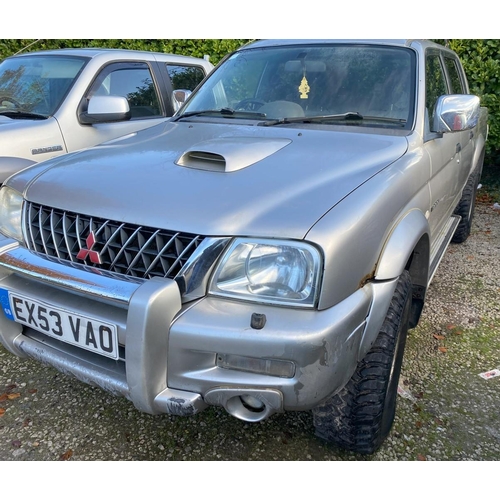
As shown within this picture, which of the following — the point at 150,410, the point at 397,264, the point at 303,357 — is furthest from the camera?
the point at 397,264

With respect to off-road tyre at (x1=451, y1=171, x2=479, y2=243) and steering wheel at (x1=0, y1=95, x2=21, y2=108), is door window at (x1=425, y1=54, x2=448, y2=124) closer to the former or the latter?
off-road tyre at (x1=451, y1=171, x2=479, y2=243)

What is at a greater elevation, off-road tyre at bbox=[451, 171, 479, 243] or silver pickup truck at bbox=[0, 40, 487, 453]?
silver pickup truck at bbox=[0, 40, 487, 453]

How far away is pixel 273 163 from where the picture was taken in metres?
2.04

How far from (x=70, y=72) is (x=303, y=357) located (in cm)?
356

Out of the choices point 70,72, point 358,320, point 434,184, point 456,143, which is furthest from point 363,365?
point 70,72

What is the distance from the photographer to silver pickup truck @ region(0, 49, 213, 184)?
3590mm

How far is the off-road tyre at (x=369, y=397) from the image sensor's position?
1895 millimetres

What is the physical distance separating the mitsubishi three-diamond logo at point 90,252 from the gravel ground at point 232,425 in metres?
0.95

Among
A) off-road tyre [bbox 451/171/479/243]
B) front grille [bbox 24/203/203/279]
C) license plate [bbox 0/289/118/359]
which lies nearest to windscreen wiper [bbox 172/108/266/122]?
front grille [bbox 24/203/203/279]

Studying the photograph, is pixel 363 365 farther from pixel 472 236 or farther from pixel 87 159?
pixel 472 236

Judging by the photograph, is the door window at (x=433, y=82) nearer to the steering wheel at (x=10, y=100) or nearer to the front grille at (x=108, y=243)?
the front grille at (x=108, y=243)

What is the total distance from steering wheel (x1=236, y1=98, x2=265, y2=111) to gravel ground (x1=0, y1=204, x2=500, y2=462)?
172 cm

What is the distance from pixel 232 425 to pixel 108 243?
1119 mm

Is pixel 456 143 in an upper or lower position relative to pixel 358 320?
upper
